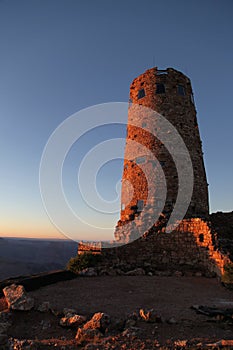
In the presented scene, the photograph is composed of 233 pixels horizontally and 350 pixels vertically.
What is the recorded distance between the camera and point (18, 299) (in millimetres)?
8117

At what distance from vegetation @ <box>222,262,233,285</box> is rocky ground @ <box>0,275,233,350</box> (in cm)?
44

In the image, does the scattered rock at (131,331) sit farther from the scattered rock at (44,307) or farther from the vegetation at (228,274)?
the vegetation at (228,274)

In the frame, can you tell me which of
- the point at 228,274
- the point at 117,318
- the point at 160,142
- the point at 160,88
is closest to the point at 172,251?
the point at 228,274

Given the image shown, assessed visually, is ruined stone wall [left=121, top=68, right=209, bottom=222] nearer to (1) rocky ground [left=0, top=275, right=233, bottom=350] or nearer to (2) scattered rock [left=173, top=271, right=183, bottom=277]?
(2) scattered rock [left=173, top=271, right=183, bottom=277]

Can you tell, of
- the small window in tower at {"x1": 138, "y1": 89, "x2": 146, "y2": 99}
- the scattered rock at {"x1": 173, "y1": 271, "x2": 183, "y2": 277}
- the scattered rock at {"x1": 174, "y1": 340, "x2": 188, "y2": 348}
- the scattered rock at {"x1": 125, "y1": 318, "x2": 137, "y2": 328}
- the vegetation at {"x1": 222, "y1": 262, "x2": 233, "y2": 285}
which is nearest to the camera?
the scattered rock at {"x1": 174, "y1": 340, "x2": 188, "y2": 348}

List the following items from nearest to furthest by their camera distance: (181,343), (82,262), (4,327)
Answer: (181,343) → (4,327) → (82,262)

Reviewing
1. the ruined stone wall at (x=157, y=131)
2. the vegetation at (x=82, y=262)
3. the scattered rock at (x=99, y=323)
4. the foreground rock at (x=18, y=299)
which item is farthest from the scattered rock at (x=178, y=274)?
the foreground rock at (x=18, y=299)

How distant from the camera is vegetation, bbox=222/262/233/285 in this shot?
10533 mm

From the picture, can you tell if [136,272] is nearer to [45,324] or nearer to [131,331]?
[45,324]

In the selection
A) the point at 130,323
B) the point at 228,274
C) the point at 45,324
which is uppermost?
the point at 228,274

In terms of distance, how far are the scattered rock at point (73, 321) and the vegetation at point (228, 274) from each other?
23.8ft

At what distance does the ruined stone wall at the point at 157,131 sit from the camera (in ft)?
62.4

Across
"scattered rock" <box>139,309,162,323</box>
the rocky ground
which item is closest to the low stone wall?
the rocky ground

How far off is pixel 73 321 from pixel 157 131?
54.2ft
